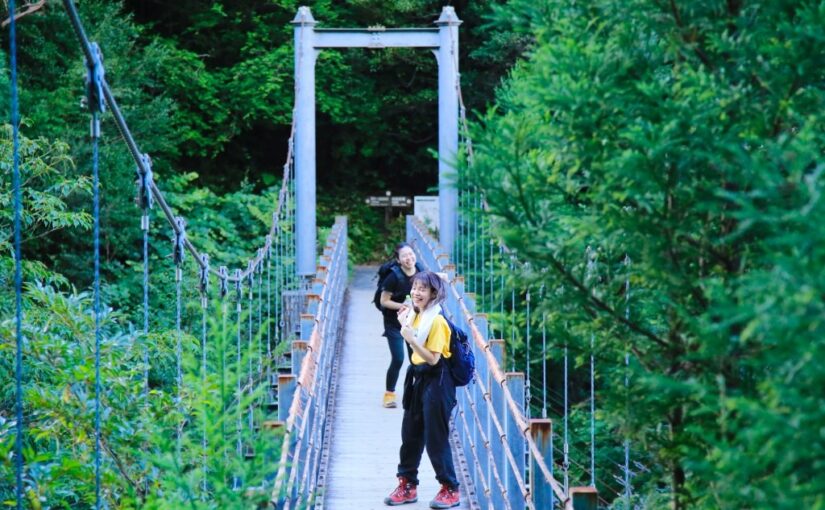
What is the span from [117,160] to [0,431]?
8452 mm

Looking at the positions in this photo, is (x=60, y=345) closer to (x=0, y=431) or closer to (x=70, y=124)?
(x=0, y=431)

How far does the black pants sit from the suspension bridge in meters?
0.19

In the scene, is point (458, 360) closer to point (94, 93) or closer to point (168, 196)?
point (94, 93)

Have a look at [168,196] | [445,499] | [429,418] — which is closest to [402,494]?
[445,499]

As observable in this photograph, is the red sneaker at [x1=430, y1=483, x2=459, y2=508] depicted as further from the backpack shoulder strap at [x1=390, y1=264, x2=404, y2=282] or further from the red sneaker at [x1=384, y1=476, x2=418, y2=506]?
the backpack shoulder strap at [x1=390, y1=264, x2=404, y2=282]

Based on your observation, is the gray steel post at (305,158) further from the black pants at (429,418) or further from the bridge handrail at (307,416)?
the black pants at (429,418)

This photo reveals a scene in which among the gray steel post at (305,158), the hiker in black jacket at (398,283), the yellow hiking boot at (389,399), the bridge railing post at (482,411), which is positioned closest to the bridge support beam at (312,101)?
the gray steel post at (305,158)

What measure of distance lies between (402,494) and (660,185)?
3023 millimetres

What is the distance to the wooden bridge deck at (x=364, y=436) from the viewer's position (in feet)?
17.7

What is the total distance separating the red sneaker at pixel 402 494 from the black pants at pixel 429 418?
4cm

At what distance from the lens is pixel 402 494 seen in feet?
16.7

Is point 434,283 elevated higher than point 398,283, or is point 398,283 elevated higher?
point 434,283

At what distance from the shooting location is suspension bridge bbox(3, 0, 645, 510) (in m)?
2.86

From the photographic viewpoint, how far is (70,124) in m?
12.8
